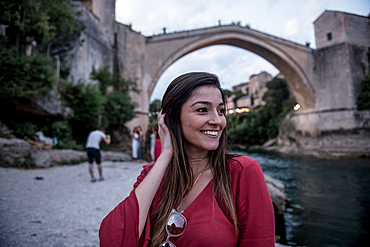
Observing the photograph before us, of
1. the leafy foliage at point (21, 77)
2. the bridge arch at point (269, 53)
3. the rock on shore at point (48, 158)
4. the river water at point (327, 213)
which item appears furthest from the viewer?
the bridge arch at point (269, 53)

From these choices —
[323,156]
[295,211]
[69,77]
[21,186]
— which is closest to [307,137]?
[323,156]

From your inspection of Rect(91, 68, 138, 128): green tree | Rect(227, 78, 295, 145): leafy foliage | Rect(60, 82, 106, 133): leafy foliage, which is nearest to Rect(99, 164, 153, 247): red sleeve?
Rect(60, 82, 106, 133): leafy foliage

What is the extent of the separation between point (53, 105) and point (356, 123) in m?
21.2

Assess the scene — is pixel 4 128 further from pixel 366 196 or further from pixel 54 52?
pixel 366 196

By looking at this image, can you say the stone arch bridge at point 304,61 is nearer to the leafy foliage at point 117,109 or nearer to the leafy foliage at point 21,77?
the leafy foliage at point 117,109

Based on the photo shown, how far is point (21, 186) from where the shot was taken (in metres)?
4.14

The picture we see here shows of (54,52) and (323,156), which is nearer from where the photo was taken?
(54,52)

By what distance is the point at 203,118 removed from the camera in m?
1.05

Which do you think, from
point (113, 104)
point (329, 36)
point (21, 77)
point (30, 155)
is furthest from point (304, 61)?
point (30, 155)

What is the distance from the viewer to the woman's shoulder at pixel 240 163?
0.95 m

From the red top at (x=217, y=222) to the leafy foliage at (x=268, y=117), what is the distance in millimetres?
21361

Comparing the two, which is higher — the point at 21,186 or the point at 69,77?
the point at 69,77

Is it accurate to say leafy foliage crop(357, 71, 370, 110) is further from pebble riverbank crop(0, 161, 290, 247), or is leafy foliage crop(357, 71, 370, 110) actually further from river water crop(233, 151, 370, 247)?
pebble riverbank crop(0, 161, 290, 247)

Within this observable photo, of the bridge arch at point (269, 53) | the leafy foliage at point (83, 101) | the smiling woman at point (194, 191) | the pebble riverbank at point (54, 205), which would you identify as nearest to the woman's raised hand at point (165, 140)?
the smiling woman at point (194, 191)
